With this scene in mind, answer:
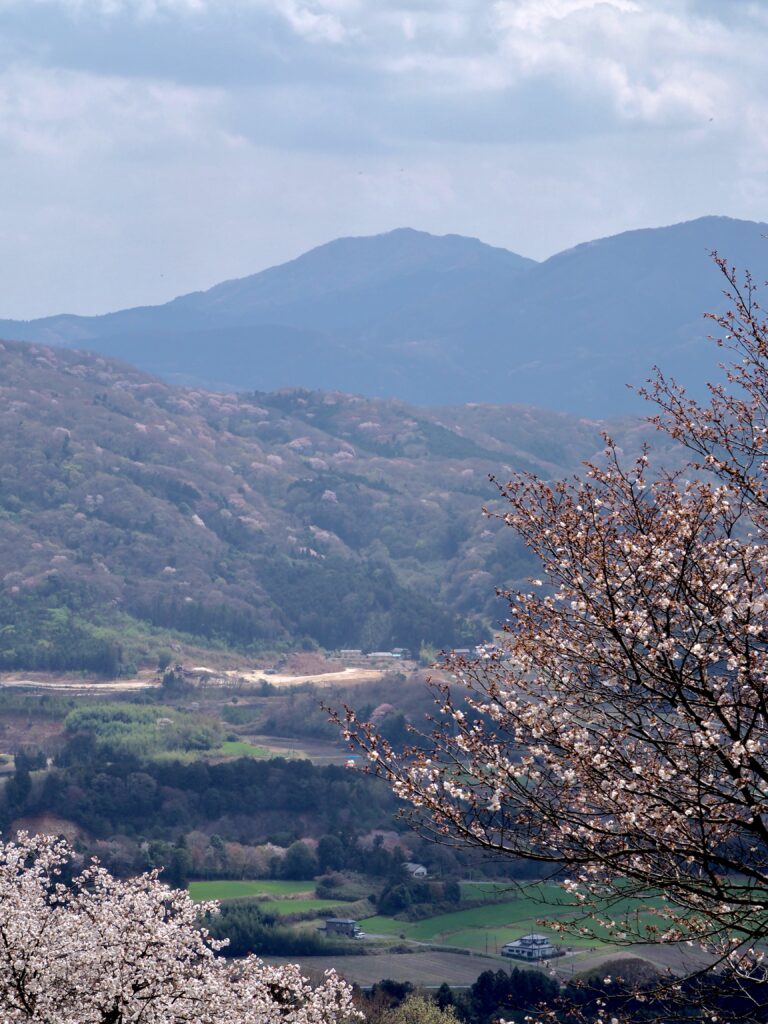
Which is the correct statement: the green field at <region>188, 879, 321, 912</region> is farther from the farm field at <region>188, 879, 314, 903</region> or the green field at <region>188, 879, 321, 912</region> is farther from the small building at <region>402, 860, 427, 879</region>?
the small building at <region>402, 860, 427, 879</region>

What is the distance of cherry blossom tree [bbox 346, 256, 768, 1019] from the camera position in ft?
47.2

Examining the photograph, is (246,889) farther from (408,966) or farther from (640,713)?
(640,713)

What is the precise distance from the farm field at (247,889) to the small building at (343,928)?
7416mm

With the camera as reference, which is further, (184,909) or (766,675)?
(184,909)

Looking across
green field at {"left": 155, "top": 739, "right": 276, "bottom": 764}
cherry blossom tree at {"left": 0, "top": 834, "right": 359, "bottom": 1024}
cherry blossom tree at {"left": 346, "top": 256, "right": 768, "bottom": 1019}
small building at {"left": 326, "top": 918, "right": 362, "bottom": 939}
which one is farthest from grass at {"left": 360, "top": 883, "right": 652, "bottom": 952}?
cherry blossom tree at {"left": 346, "top": 256, "right": 768, "bottom": 1019}

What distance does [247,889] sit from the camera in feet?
300

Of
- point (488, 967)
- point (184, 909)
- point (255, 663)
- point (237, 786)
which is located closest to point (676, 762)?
point (184, 909)

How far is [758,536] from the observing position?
16.7m

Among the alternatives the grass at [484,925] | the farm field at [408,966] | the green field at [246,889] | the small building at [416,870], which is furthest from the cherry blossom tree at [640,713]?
the small building at [416,870]

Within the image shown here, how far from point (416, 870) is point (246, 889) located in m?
11.6

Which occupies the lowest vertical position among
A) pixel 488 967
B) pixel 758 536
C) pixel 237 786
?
pixel 488 967

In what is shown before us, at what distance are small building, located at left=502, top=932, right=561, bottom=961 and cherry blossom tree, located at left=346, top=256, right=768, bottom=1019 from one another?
185 feet

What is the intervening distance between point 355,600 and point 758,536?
17645 centimetres

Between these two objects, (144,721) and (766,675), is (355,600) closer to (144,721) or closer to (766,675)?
(144,721)
